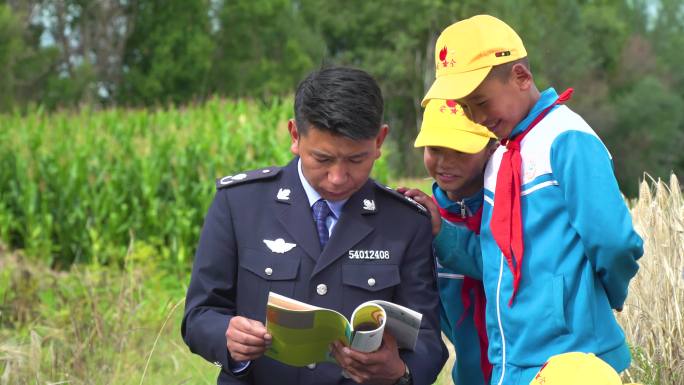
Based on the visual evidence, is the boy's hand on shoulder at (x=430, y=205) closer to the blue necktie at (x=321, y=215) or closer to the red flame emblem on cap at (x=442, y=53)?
the blue necktie at (x=321, y=215)

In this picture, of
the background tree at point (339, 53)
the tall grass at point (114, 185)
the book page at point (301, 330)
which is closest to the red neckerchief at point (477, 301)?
the book page at point (301, 330)

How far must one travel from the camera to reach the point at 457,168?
Answer: 3498 mm

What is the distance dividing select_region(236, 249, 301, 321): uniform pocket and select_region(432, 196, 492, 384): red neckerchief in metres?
0.57

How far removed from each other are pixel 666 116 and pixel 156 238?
52.3 meters

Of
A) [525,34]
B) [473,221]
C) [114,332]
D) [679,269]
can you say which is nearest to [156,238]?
[114,332]

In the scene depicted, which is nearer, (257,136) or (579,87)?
(257,136)

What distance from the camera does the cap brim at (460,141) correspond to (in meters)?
3.45

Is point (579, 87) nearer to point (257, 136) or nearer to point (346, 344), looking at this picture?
point (257, 136)

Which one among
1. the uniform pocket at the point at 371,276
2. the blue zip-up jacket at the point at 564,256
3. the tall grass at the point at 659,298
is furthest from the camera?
the tall grass at the point at 659,298

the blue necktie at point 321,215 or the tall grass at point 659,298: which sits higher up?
the blue necktie at point 321,215

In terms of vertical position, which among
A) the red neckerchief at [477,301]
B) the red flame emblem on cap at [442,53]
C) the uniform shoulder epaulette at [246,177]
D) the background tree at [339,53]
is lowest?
the background tree at [339,53]

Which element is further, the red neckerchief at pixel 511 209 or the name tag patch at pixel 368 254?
the name tag patch at pixel 368 254

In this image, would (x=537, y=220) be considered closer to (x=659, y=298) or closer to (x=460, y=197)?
(x=460, y=197)

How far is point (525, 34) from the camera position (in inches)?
2099
